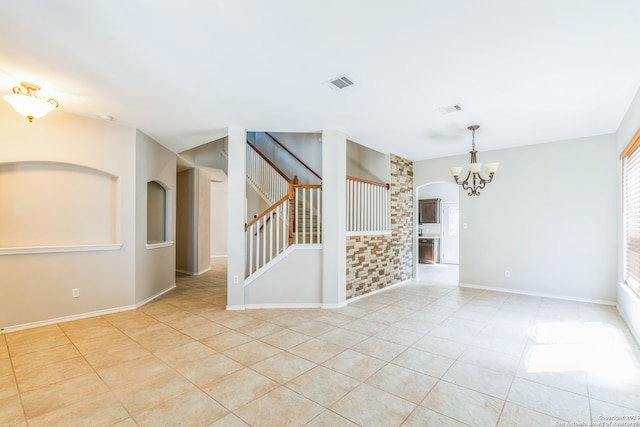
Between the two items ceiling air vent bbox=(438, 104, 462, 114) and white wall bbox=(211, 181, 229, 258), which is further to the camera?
white wall bbox=(211, 181, 229, 258)

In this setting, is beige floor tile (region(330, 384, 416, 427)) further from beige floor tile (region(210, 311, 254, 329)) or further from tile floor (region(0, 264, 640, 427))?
beige floor tile (region(210, 311, 254, 329))

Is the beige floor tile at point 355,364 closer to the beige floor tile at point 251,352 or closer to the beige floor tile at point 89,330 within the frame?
the beige floor tile at point 251,352

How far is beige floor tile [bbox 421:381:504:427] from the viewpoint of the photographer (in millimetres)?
1902

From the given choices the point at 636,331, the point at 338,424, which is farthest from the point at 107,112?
the point at 636,331

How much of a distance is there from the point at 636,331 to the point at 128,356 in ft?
17.2

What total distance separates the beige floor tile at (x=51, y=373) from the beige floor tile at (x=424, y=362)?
275 centimetres

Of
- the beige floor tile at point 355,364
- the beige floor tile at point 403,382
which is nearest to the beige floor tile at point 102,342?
the beige floor tile at point 355,364

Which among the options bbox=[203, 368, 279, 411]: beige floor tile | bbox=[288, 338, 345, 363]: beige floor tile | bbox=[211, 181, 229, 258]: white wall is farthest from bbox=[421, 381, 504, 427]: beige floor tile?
bbox=[211, 181, 229, 258]: white wall

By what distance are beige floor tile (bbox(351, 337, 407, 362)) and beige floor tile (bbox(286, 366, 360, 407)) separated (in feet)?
1.68

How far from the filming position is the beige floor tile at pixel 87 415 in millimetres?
1865

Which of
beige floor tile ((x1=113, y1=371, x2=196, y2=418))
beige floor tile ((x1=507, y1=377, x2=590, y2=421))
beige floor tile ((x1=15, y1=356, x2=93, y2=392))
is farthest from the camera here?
beige floor tile ((x1=15, y1=356, x2=93, y2=392))

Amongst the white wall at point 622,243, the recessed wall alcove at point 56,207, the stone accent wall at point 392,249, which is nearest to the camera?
the white wall at point 622,243

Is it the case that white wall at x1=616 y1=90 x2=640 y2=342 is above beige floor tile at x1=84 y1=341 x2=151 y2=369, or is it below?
above

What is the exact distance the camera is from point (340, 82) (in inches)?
116
